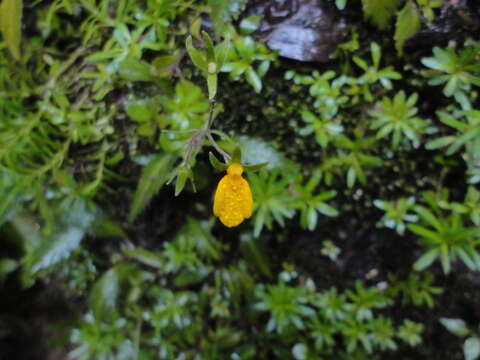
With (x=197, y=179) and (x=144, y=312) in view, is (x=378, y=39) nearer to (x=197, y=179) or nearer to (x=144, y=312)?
(x=197, y=179)

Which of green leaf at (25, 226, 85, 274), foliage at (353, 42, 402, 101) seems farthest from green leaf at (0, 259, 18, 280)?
foliage at (353, 42, 402, 101)

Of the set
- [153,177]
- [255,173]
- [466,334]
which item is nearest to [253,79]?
[255,173]

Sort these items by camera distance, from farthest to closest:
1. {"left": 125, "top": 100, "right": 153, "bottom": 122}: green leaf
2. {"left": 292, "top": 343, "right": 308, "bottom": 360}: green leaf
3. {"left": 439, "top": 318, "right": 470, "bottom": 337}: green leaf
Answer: {"left": 292, "top": 343, "right": 308, "bottom": 360}: green leaf < {"left": 439, "top": 318, "right": 470, "bottom": 337}: green leaf < {"left": 125, "top": 100, "right": 153, "bottom": 122}: green leaf

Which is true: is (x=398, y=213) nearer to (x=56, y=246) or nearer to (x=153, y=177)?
(x=153, y=177)

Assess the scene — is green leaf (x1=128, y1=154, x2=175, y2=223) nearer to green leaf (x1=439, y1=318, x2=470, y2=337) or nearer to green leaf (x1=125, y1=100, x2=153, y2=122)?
green leaf (x1=125, y1=100, x2=153, y2=122)

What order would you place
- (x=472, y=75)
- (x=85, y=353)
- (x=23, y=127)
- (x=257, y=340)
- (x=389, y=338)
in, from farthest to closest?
(x=85, y=353)
(x=257, y=340)
(x=389, y=338)
(x=23, y=127)
(x=472, y=75)

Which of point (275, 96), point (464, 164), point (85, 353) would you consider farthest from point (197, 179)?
point (85, 353)
